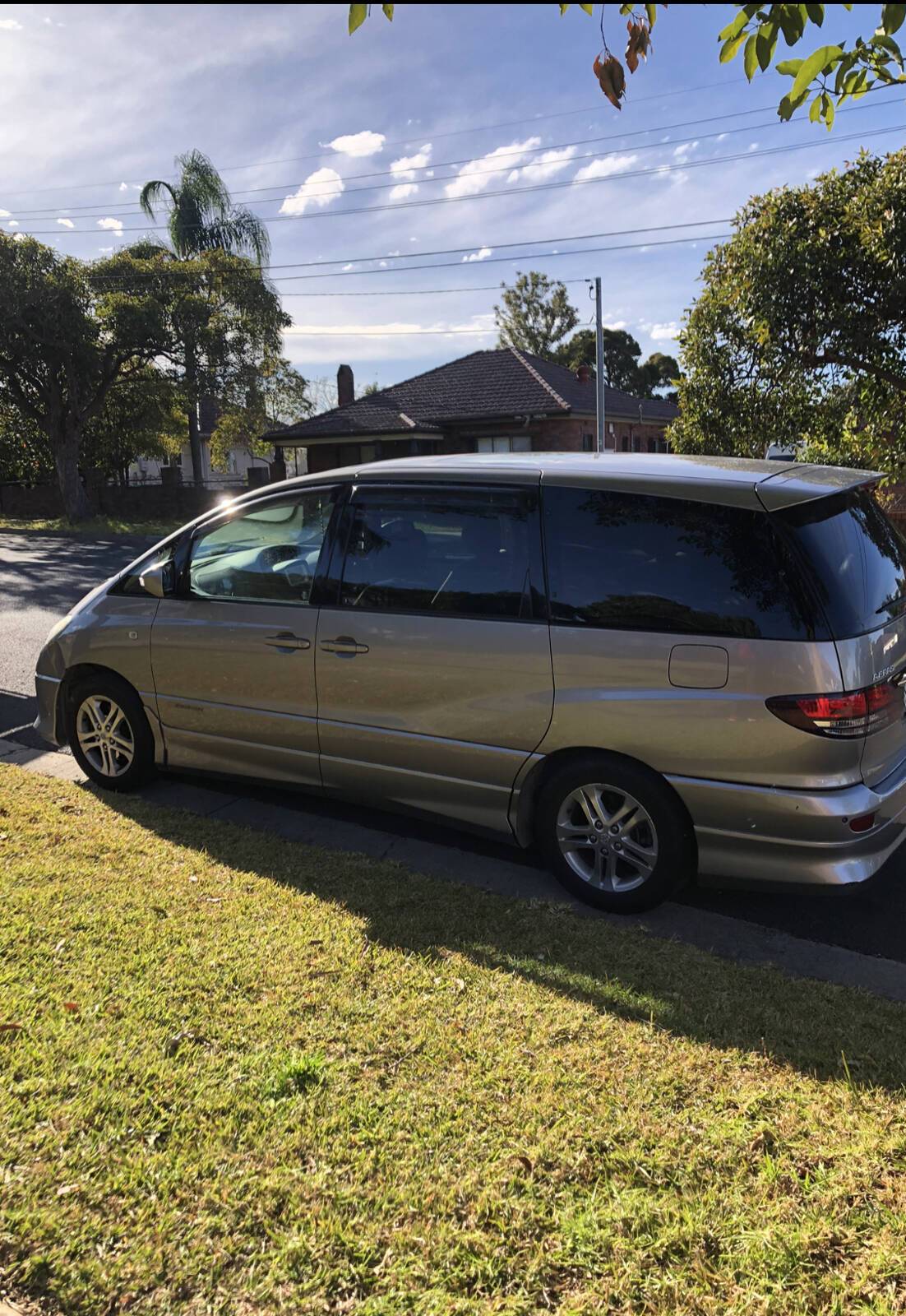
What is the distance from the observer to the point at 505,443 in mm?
28688

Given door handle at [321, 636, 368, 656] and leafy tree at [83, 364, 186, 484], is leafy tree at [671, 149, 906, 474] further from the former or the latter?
leafy tree at [83, 364, 186, 484]

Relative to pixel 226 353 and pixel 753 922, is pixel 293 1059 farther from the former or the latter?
pixel 226 353

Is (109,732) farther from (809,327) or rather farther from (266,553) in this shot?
(809,327)

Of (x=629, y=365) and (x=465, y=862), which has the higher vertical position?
(x=629, y=365)

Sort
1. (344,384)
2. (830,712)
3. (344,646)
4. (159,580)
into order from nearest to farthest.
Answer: (830,712), (344,646), (159,580), (344,384)

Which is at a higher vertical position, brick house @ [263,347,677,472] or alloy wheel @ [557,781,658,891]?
brick house @ [263,347,677,472]

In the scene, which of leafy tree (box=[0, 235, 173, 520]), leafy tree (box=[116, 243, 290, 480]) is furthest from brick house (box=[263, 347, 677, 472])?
leafy tree (box=[0, 235, 173, 520])

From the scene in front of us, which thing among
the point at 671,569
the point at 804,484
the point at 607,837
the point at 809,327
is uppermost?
the point at 809,327

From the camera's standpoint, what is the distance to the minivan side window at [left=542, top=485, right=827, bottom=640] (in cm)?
333

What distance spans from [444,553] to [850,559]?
1.72m

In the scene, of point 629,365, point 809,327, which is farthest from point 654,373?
point 809,327

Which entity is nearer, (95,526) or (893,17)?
(893,17)

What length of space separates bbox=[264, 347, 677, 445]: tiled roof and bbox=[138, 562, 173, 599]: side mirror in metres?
23.3

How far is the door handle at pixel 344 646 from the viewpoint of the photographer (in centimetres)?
421
